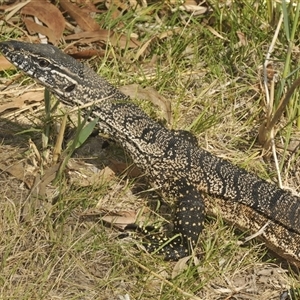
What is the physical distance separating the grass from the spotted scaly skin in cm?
17

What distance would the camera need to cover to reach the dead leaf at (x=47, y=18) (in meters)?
7.91

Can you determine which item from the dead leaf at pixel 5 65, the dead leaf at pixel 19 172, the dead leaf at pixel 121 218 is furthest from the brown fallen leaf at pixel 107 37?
the dead leaf at pixel 121 218

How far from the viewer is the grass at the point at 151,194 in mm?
5574

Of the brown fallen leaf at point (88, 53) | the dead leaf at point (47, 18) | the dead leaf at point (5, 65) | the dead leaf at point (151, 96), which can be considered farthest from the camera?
the dead leaf at point (47, 18)

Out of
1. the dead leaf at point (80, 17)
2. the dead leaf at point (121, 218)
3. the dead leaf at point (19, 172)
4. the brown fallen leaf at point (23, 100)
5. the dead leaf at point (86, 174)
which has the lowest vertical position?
the dead leaf at point (121, 218)

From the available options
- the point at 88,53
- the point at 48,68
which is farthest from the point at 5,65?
the point at 48,68

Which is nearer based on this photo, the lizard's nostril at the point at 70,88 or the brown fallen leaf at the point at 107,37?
the lizard's nostril at the point at 70,88

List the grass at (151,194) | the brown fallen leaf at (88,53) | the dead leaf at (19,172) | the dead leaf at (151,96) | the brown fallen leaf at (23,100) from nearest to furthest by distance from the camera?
the grass at (151,194) → the dead leaf at (19,172) → the dead leaf at (151,96) → the brown fallen leaf at (23,100) → the brown fallen leaf at (88,53)

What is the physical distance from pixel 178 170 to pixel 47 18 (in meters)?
2.71

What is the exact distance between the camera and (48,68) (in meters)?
6.08

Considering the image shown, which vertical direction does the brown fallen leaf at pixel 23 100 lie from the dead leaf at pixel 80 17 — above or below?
below

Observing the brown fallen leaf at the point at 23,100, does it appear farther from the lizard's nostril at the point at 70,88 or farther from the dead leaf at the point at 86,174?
the lizard's nostril at the point at 70,88

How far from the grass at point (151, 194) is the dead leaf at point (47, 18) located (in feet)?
1.58

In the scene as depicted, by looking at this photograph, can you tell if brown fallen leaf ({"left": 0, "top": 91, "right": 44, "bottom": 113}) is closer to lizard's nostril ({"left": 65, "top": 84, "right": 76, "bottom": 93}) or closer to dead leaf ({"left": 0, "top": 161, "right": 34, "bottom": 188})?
dead leaf ({"left": 0, "top": 161, "right": 34, "bottom": 188})
